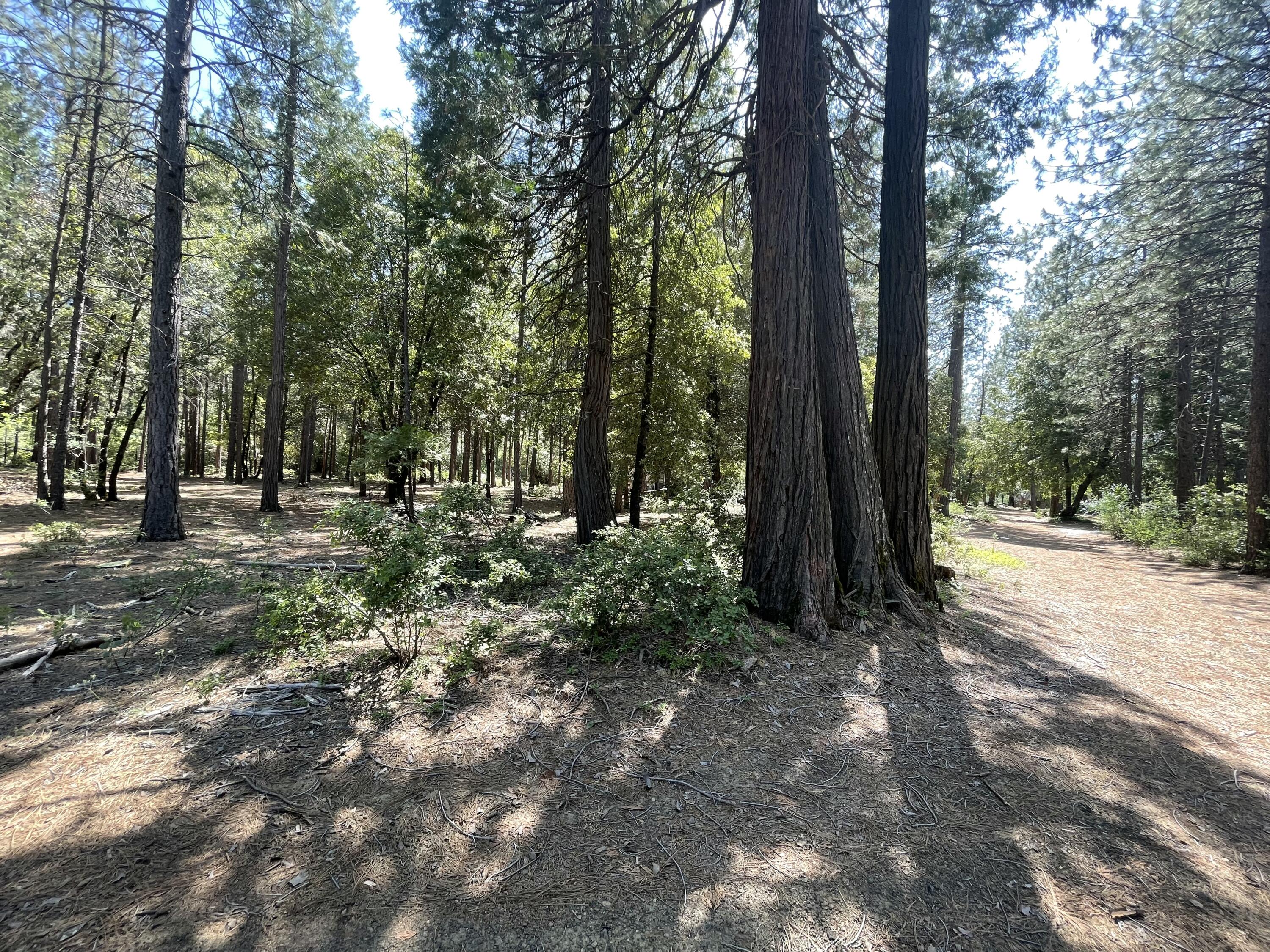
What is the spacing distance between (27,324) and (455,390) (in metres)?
12.6

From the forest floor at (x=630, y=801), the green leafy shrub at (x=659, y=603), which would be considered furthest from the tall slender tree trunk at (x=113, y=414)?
the green leafy shrub at (x=659, y=603)

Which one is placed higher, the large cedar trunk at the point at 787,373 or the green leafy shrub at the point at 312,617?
the large cedar trunk at the point at 787,373

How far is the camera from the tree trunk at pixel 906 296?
499cm

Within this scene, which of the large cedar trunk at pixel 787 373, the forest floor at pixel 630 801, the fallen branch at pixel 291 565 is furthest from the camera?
the fallen branch at pixel 291 565

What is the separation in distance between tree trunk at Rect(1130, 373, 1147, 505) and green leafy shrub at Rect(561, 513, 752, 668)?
2281 cm

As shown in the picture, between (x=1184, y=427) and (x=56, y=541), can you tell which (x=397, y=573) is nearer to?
(x=56, y=541)

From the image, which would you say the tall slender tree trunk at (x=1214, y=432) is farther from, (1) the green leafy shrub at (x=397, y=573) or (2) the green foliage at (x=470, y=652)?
(1) the green leafy shrub at (x=397, y=573)

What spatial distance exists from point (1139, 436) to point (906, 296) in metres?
22.9

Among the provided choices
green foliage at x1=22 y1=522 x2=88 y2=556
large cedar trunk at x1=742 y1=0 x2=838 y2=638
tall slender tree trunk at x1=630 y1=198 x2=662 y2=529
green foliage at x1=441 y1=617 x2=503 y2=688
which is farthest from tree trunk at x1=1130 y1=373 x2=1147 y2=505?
green foliage at x1=22 y1=522 x2=88 y2=556

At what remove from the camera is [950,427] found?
16.2 m

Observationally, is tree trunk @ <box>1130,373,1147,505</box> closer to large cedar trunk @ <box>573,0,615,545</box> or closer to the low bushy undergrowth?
the low bushy undergrowth

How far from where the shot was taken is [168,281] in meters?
7.36

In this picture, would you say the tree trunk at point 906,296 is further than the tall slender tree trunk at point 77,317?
No

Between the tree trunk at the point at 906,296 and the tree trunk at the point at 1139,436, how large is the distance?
20.1m
